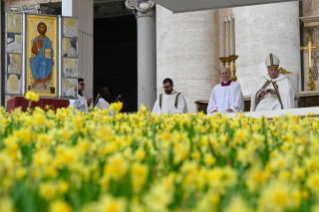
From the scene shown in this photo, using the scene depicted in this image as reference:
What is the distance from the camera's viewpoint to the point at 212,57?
53.4 feet

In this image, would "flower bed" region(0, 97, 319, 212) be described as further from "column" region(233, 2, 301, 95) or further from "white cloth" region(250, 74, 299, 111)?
"column" region(233, 2, 301, 95)

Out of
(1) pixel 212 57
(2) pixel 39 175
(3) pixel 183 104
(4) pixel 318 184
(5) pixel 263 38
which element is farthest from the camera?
(1) pixel 212 57

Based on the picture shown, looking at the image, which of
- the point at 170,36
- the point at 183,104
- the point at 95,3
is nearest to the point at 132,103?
the point at 95,3

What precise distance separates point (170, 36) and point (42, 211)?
47.9 ft

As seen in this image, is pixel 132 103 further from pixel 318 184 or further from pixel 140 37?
pixel 318 184

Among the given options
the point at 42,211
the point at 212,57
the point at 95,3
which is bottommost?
the point at 42,211

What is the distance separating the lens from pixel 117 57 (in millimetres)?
29781

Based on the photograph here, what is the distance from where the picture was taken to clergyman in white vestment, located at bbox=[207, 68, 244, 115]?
11.8 metres

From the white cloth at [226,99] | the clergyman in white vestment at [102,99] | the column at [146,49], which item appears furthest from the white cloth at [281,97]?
the column at [146,49]

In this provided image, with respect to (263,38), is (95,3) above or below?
above

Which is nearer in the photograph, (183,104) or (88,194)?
(88,194)

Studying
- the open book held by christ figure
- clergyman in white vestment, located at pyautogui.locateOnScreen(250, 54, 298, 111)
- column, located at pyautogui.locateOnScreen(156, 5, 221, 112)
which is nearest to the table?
the open book held by christ figure

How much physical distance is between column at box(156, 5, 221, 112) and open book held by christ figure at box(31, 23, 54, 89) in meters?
5.95

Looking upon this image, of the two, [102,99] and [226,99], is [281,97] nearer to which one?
[226,99]
